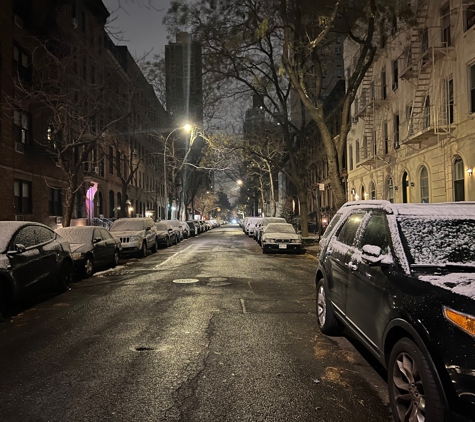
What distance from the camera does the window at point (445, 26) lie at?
17.6 metres

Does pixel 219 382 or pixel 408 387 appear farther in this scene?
pixel 219 382

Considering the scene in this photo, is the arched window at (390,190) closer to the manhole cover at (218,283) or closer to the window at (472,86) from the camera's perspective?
the window at (472,86)

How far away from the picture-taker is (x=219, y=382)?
431 centimetres

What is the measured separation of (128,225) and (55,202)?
9.91m

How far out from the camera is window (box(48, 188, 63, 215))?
25.8m

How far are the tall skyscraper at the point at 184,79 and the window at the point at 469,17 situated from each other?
1203cm

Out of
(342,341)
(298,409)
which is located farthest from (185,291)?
(298,409)

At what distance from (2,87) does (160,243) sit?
427 inches

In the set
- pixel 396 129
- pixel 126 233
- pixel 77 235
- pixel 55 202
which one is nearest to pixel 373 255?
pixel 77 235

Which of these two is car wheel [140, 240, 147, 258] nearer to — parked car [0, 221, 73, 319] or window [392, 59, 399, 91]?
parked car [0, 221, 73, 319]

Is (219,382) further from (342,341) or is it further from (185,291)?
(185,291)

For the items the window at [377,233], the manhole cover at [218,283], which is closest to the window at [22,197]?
the manhole cover at [218,283]

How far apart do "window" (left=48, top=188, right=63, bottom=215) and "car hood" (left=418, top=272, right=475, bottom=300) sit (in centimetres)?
2576

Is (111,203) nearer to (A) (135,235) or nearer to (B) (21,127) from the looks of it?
(B) (21,127)
